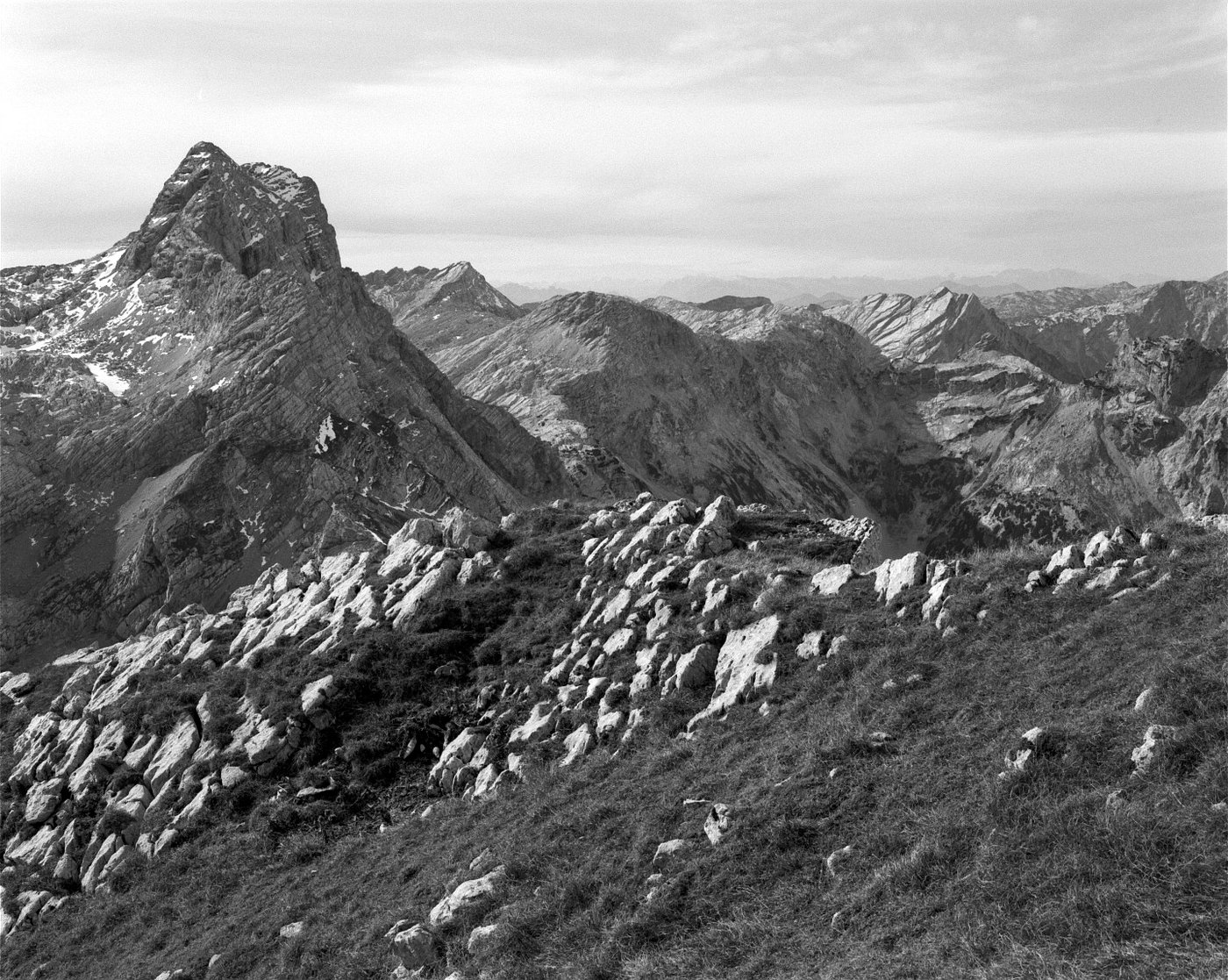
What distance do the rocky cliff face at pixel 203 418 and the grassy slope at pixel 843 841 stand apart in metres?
46.5

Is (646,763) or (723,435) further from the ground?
(646,763)

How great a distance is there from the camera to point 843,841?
14375 millimetres

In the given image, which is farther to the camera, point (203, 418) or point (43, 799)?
point (203, 418)

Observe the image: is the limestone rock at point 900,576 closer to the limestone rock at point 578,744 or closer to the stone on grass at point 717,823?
the limestone rock at point 578,744

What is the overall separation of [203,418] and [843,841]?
78.5 m

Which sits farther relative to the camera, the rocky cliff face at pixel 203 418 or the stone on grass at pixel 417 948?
the rocky cliff face at pixel 203 418

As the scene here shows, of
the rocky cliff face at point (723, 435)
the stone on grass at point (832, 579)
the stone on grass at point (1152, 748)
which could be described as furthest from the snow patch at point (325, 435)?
the rocky cliff face at point (723, 435)

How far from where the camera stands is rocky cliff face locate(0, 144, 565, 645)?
72.4m

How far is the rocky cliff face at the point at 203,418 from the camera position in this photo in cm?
7238

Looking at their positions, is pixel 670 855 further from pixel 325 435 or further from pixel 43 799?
pixel 325 435

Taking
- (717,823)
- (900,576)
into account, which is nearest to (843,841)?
(717,823)

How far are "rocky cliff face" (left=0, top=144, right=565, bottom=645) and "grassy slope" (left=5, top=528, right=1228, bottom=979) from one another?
46.5 metres

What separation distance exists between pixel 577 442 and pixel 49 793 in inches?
4887

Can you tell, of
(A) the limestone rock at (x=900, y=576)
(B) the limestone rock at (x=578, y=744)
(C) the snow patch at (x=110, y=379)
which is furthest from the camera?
(C) the snow patch at (x=110, y=379)
